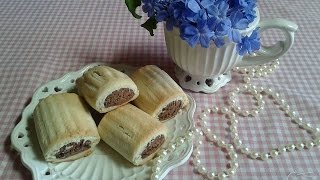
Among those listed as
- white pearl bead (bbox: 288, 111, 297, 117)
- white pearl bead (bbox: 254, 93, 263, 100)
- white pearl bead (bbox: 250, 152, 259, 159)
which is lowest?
white pearl bead (bbox: 288, 111, 297, 117)

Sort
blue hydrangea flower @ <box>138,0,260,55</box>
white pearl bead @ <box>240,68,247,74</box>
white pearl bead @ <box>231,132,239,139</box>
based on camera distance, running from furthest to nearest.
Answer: white pearl bead @ <box>240,68,247,74</box> < white pearl bead @ <box>231,132,239,139</box> < blue hydrangea flower @ <box>138,0,260,55</box>

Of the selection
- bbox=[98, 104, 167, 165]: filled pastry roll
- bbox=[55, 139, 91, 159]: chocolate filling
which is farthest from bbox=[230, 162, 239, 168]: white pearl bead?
bbox=[55, 139, 91, 159]: chocolate filling

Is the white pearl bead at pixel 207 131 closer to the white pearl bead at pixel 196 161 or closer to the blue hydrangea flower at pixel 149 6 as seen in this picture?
the white pearl bead at pixel 196 161

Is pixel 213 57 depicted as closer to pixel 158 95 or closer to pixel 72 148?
pixel 158 95

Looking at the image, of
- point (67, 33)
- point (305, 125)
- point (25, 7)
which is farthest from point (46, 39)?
point (305, 125)

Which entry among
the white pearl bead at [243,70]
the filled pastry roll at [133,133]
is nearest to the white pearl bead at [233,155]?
the filled pastry roll at [133,133]

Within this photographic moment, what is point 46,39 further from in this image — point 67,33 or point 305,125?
point 305,125

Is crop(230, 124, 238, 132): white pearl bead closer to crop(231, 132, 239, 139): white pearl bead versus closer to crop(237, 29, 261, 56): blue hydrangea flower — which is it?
crop(231, 132, 239, 139): white pearl bead
